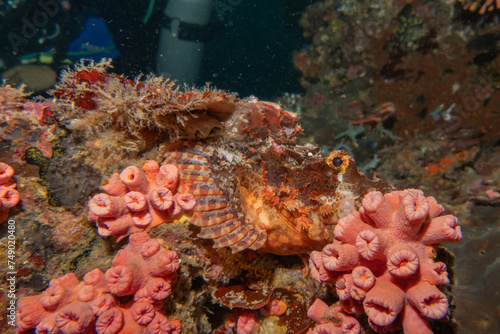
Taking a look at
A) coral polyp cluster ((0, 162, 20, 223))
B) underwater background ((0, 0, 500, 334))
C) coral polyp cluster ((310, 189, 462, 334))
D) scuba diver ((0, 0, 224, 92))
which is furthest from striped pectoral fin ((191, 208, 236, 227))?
scuba diver ((0, 0, 224, 92))

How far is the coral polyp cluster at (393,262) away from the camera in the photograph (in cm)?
167

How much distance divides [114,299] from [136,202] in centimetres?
71

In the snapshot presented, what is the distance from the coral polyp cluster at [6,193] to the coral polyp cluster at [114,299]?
2.23ft

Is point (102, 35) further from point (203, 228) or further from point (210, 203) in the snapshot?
point (203, 228)

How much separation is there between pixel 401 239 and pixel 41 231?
287 centimetres

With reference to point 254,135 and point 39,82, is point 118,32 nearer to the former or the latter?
point 39,82

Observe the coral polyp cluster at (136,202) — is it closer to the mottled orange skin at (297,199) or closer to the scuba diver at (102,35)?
the mottled orange skin at (297,199)

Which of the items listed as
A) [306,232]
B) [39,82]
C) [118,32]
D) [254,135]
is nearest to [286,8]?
[118,32]

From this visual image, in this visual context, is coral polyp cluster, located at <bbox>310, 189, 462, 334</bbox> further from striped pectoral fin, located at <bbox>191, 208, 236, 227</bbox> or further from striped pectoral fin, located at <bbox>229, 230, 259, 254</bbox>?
striped pectoral fin, located at <bbox>191, 208, 236, 227</bbox>

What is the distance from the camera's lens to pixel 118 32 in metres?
7.68

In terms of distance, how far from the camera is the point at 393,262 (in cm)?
167

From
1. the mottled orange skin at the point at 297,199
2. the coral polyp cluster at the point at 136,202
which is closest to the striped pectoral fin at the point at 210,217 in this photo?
the coral polyp cluster at the point at 136,202

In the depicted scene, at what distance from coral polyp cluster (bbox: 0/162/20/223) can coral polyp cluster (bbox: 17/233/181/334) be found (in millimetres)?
678

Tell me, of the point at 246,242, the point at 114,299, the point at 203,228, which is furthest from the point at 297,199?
the point at 114,299
